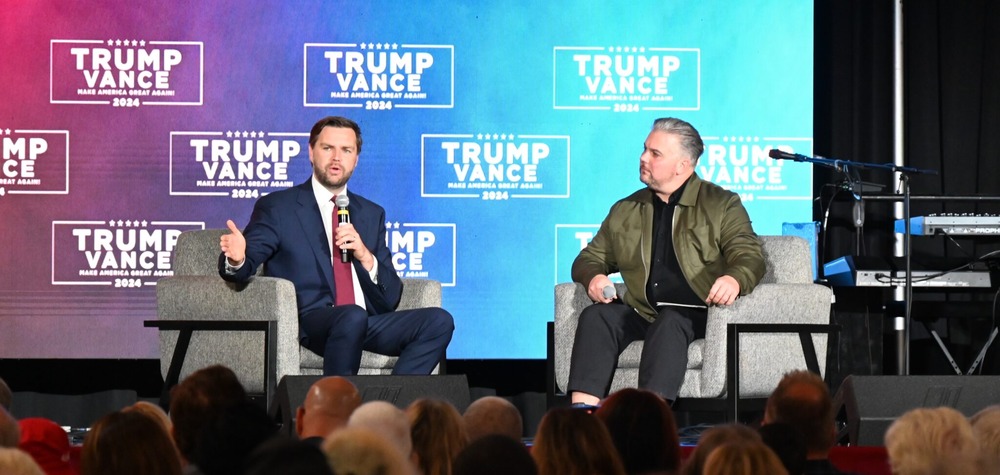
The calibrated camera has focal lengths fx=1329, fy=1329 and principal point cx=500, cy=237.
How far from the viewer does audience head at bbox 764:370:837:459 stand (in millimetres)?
2793

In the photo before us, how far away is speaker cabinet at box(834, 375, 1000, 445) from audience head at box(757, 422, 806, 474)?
5.08 feet

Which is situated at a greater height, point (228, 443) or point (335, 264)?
point (335, 264)

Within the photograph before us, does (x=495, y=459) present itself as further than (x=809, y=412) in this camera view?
No

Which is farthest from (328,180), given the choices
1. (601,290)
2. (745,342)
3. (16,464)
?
(16,464)

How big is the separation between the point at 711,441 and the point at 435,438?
0.59 m

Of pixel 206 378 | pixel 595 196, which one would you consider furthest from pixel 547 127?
pixel 206 378

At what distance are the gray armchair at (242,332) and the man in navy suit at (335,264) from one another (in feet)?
0.23

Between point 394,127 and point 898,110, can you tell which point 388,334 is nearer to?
point 394,127

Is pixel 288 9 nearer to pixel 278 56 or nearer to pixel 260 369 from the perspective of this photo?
pixel 278 56

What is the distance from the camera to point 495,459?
6.39 ft

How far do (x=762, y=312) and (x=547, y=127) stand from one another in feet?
6.72

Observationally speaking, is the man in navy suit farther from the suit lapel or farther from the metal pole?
the metal pole

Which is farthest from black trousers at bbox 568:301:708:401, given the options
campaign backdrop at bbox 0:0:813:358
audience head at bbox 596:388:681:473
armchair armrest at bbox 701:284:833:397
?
audience head at bbox 596:388:681:473

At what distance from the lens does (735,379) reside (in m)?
4.62
